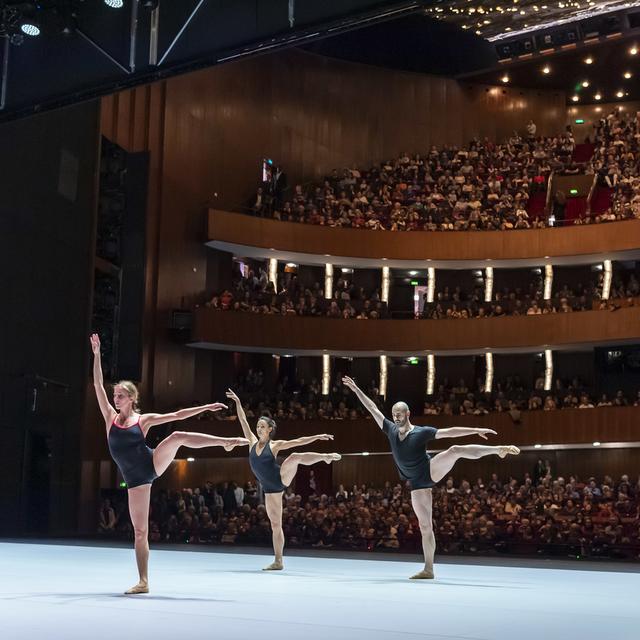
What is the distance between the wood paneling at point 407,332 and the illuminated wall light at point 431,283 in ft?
13.3

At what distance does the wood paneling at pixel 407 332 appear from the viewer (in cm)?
2956

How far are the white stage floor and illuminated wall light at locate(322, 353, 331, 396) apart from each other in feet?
70.7

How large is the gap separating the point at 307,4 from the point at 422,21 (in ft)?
89.2

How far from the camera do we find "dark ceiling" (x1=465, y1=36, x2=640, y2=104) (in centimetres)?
3462

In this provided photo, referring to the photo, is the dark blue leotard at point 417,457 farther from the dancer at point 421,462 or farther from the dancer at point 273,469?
the dancer at point 273,469

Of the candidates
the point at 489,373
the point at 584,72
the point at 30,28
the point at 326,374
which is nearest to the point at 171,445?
the point at 30,28

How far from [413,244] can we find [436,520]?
13.8 metres

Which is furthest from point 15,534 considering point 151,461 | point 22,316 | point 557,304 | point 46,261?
point 557,304

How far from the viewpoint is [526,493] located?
76.9 ft

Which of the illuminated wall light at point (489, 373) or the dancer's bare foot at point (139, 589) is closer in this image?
the dancer's bare foot at point (139, 589)

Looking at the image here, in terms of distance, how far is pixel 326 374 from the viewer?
34.4 meters

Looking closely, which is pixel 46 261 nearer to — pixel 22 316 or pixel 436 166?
pixel 22 316

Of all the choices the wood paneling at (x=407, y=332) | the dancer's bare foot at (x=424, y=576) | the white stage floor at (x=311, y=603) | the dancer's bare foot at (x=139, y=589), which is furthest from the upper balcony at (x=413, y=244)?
the dancer's bare foot at (x=139, y=589)

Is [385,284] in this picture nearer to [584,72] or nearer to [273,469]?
[584,72]
